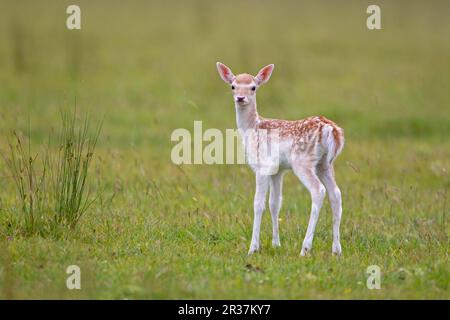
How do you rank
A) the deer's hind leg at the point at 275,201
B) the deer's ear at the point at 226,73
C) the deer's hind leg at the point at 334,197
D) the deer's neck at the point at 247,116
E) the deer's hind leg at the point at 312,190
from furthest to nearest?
the deer's ear at the point at 226,73 < the deer's neck at the point at 247,116 < the deer's hind leg at the point at 275,201 < the deer's hind leg at the point at 334,197 < the deer's hind leg at the point at 312,190

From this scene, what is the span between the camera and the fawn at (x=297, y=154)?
8289mm

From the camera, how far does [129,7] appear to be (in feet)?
109

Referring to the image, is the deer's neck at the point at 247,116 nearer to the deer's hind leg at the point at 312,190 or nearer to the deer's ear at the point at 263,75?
the deer's ear at the point at 263,75

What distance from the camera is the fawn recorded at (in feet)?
27.2

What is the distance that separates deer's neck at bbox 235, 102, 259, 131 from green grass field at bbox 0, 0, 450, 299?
3.76 feet

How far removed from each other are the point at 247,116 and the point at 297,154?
987mm

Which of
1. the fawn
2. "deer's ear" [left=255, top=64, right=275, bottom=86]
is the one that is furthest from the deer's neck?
"deer's ear" [left=255, top=64, right=275, bottom=86]

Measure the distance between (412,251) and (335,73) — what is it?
12.9 m

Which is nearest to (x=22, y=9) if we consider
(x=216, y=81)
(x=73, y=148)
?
(x=216, y=81)

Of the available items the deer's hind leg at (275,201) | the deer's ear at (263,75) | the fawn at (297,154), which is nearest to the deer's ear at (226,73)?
the fawn at (297,154)

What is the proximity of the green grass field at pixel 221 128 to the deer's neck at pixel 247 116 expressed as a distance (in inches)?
45.1

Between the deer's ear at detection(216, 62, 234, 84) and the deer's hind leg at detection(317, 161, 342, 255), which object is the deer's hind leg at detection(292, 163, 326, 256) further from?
the deer's ear at detection(216, 62, 234, 84)

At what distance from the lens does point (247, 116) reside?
9.08 metres
